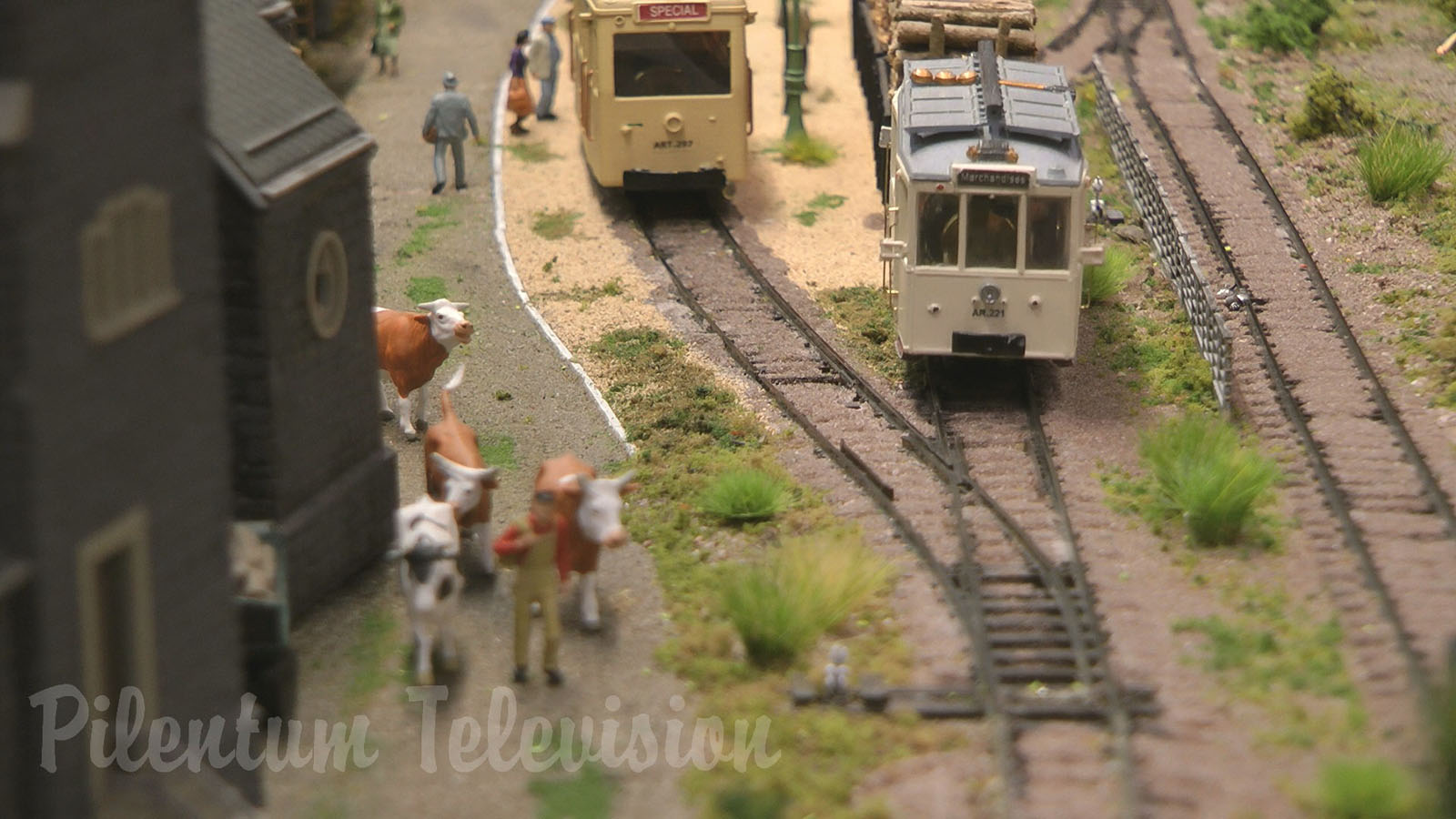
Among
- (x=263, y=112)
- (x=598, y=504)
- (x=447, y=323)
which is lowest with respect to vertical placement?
(x=447, y=323)

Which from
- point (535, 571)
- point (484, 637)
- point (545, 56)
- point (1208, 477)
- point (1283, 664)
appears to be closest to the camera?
point (535, 571)

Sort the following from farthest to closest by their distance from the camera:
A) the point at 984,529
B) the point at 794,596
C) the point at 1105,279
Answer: the point at 1105,279, the point at 984,529, the point at 794,596

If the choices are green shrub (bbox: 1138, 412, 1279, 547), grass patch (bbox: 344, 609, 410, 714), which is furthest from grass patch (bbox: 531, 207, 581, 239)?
grass patch (bbox: 344, 609, 410, 714)

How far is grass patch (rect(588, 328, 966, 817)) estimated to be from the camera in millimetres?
12008

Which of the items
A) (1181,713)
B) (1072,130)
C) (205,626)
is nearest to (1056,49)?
(1072,130)

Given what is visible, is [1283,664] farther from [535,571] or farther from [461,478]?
[461,478]

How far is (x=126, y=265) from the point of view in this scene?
33.6ft

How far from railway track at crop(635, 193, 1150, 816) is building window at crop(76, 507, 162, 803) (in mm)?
5106

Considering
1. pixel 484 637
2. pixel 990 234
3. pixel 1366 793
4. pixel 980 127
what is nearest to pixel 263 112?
pixel 484 637

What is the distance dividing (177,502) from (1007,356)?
28.9ft

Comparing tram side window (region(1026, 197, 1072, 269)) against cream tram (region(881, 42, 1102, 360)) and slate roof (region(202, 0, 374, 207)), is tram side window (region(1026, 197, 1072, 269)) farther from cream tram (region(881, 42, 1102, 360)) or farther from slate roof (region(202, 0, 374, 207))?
slate roof (region(202, 0, 374, 207))

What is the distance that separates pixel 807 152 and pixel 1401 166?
25.9ft

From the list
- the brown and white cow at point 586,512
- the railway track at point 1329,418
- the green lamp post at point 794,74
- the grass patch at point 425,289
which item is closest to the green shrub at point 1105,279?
the railway track at point 1329,418

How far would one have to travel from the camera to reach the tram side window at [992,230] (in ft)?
55.8
